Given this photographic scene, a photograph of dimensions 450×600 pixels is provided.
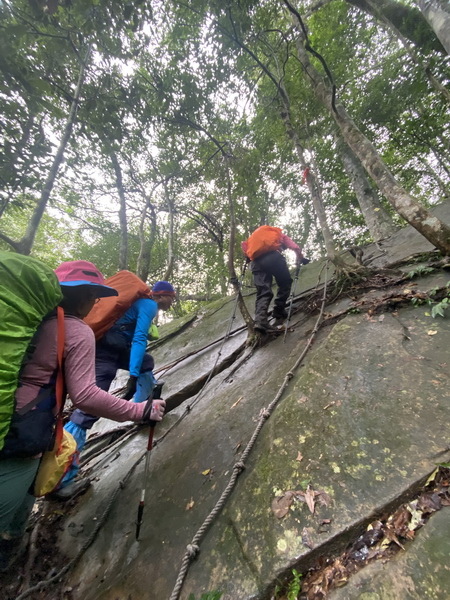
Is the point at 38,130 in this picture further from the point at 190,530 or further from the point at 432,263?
the point at 432,263

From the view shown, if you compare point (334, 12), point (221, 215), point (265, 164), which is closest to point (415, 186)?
point (265, 164)

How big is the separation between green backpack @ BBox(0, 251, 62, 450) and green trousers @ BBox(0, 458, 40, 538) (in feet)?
1.19

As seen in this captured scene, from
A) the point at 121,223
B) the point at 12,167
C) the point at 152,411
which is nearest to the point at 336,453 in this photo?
the point at 152,411

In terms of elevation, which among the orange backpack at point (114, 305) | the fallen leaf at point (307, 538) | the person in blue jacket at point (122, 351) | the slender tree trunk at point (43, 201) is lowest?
the fallen leaf at point (307, 538)

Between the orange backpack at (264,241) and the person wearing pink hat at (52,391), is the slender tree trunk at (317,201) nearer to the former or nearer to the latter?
the orange backpack at (264,241)

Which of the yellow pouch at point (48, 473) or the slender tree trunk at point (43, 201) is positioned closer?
the yellow pouch at point (48, 473)

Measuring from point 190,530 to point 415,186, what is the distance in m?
21.7

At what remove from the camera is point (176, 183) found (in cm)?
1223

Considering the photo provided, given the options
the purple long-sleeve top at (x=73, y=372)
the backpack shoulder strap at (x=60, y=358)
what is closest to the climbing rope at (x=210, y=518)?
the purple long-sleeve top at (x=73, y=372)

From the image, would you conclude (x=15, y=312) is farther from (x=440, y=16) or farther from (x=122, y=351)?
(x=440, y=16)

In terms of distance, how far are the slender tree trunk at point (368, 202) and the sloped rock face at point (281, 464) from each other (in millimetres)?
5565

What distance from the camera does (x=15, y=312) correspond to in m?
1.60

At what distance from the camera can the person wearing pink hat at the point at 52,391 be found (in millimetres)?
1799

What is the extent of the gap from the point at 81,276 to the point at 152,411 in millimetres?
1206
